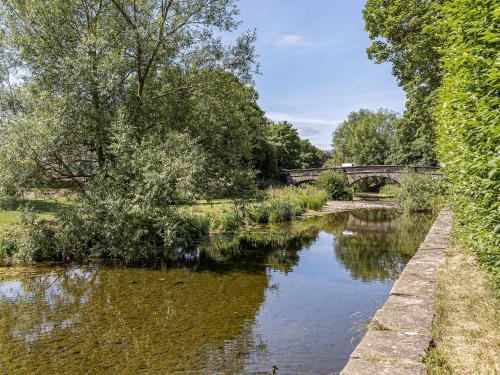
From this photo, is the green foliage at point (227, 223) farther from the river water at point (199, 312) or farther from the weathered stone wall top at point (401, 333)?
the weathered stone wall top at point (401, 333)

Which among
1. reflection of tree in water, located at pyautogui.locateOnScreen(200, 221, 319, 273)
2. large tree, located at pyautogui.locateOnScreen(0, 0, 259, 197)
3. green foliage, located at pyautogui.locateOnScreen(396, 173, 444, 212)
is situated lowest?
reflection of tree in water, located at pyautogui.locateOnScreen(200, 221, 319, 273)

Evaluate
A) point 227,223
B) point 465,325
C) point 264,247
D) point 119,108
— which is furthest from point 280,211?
point 465,325

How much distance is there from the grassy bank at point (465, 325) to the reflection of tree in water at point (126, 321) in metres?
2.97

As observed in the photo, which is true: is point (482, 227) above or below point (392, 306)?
above

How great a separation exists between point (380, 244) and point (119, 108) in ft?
36.2

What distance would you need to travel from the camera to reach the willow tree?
12.2 metres

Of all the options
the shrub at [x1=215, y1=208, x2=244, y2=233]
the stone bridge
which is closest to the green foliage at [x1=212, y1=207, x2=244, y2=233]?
the shrub at [x1=215, y1=208, x2=244, y2=233]

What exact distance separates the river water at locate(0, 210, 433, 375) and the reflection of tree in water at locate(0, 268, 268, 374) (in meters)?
0.02

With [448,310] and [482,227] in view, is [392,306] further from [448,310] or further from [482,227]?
[482,227]

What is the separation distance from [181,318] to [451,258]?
5.52m

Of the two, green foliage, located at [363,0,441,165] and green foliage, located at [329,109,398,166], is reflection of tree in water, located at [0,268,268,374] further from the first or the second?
green foliage, located at [329,109,398,166]

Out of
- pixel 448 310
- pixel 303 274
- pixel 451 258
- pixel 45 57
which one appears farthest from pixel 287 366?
pixel 45 57

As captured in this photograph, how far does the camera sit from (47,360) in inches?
245

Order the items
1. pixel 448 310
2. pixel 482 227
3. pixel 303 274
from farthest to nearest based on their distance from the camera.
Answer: pixel 303 274 < pixel 448 310 < pixel 482 227
